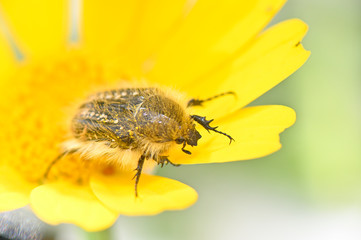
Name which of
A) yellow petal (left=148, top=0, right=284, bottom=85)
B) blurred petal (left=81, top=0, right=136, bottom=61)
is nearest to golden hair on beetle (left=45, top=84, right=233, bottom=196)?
yellow petal (left=148, top=0, right=284, bottom=85)

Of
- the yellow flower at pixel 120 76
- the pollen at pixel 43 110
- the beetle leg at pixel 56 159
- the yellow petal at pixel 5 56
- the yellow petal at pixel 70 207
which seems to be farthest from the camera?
the yellow petal at pixel 5 56

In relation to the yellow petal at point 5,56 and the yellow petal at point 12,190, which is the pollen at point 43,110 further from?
the yellow petal at point 5,56

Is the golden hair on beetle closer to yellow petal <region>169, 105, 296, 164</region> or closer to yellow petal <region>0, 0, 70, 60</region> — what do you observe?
yellow petal <region>169, 105, 296, 164</region>

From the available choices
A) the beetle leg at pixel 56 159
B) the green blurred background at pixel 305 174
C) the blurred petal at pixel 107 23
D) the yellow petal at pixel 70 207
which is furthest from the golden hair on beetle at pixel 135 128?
the blurred petal at pixel 107 23

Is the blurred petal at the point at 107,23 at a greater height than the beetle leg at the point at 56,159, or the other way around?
the blurred petal at the point at 107,23

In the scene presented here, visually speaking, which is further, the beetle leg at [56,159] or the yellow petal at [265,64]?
the beetle leg at [56,159]

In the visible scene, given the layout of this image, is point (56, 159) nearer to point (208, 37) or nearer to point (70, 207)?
point (70, 207)

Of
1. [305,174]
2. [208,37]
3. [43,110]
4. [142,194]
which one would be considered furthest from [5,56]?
[305,174]
